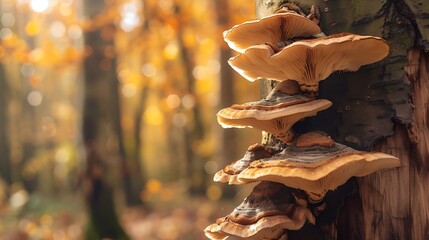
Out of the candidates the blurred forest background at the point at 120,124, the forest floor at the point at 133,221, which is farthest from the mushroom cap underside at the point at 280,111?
the forest floor at the point at 133,221

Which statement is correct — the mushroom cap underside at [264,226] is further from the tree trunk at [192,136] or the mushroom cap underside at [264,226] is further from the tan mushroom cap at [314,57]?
the tree trunk at [192,136]

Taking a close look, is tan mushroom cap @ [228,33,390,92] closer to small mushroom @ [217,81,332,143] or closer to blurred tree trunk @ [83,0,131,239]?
small mushroom @ [217,81,332,143]

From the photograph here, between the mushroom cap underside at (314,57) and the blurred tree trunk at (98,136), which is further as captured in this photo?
Result: the blurred tree trunk at (98,136)

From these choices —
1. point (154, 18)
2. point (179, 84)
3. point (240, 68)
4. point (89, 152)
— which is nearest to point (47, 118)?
point (179, 84)

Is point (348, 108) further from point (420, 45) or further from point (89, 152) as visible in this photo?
point (89, 152)

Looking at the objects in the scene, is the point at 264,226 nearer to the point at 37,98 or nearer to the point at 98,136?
the point at 98,136

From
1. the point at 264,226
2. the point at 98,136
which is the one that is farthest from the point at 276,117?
the point at 98,136

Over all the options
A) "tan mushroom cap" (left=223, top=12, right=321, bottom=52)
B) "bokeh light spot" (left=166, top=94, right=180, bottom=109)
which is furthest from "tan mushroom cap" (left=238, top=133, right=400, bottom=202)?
"bokeh light spot" (left=166, top=94, right=180, bottom=109)
